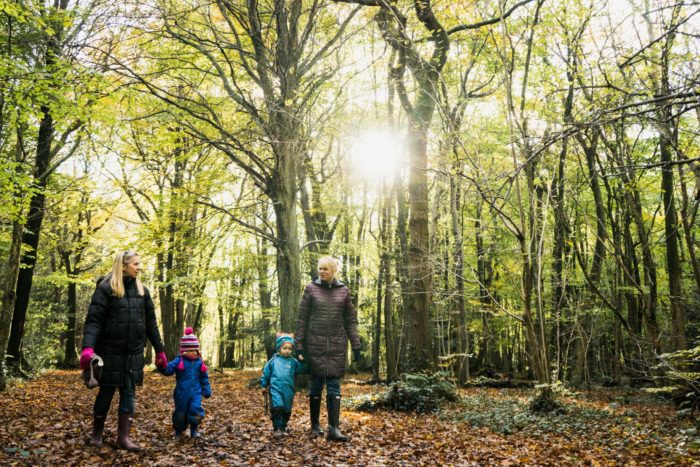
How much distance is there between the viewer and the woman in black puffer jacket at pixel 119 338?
4.85m

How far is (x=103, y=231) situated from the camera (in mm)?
22953

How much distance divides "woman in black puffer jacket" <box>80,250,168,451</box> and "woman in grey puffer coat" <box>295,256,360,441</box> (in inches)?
73.2

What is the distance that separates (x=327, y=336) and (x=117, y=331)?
2.36 m

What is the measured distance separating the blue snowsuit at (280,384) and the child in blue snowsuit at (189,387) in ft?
2.36

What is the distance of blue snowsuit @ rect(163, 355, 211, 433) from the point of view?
5.60 m

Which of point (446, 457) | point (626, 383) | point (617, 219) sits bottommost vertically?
point (626, 383)

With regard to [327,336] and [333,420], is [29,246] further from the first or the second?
[333,420]

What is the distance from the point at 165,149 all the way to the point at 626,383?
19270 mm

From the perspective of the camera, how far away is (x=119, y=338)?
495 cm

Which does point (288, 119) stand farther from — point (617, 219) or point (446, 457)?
point (617, 219)

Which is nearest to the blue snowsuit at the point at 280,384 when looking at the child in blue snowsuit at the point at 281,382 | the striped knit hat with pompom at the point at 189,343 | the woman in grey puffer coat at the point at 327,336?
the child in blue snowsuit at the point at 281,382

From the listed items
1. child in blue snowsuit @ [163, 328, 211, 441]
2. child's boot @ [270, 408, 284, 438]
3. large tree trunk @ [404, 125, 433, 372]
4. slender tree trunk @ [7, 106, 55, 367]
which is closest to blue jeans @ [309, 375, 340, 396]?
child's boot @ [270, 408, 284, 438]

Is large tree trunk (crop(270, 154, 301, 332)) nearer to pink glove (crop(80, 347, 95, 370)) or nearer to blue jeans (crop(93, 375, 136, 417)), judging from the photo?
blue jeans (crop(93, 375, 136, 417))

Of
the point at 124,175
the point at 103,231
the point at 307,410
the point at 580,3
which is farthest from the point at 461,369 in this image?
the point at 103,231
